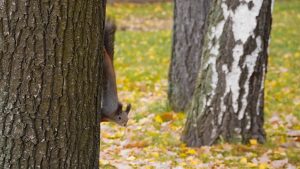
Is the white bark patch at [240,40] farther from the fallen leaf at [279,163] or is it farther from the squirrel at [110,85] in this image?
the squirrel at [110,85]

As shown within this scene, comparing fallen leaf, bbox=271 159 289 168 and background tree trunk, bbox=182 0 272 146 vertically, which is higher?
background tree trunk, bbox=182 0 272 146

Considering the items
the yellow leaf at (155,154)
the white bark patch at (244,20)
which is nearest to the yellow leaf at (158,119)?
the yellow leaf at (155,154)

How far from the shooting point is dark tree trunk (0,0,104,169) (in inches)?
128

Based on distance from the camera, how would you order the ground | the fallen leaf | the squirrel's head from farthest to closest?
the ground
the fallen leaf
the squirrel's head

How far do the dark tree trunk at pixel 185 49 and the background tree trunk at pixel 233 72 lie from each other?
1786 mm

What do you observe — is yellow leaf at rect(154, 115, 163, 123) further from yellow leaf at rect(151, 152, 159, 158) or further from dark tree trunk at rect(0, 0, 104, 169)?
dark tree trunk at rect(0, 0, 104, 169)

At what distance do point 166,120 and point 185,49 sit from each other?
0.90 meters

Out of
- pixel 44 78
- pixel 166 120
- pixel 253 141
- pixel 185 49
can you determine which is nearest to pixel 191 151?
pixel 253 141

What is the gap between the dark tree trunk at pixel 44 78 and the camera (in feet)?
10.7

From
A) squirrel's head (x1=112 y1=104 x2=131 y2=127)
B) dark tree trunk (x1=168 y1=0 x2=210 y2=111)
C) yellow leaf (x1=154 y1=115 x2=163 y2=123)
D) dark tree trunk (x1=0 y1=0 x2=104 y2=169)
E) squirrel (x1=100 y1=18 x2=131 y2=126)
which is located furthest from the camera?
dark tree trunk (x1=168 y1=0 x2=210 y2=111)

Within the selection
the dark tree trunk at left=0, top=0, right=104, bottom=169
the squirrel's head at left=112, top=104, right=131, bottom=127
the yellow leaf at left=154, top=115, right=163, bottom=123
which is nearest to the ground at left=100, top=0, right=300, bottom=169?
the yellow leaf at left=154, top=115, right=163, bottom=123

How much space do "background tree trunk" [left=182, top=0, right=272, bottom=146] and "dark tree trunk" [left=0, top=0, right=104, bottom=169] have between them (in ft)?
8.01

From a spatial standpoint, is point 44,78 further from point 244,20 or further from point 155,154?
point 244,20

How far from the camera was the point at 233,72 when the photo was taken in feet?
18.8
